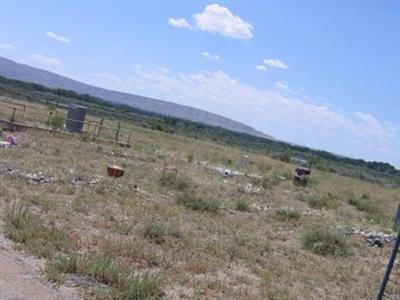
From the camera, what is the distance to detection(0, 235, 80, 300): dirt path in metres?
6.51

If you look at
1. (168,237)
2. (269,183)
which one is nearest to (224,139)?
(269,183)

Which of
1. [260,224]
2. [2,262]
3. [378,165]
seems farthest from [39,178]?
[378,165]

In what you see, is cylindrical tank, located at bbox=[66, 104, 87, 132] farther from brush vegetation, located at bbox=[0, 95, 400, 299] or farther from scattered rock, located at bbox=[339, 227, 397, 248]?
scattered rock, located at bbox=[339, 227, 397, 248]

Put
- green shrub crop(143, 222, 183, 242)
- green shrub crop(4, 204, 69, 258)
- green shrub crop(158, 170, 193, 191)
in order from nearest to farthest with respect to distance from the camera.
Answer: green shrub crop(4, 204, 69, 258), green shrub crop(143, 222, 183, 242), green shrub crop(158, 170, 193, 191)

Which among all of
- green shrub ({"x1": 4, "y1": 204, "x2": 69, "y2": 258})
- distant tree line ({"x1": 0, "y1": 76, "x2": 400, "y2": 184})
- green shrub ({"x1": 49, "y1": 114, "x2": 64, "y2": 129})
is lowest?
distant tree line ({"x1": 0, "y1": 76, "x2": 400, "y2": 184})

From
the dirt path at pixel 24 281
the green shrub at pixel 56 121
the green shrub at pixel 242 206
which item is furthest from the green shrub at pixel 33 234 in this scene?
the green shrub at pixel 56 121

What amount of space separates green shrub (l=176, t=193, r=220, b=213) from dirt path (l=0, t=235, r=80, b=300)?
741 cm

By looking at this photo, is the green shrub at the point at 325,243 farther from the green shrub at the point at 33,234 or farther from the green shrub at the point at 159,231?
the green shrub at the point at 33,234

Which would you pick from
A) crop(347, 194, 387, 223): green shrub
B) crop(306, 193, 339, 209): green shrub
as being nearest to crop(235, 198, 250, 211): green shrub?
crop(306, 193, 339, 209): green shrub

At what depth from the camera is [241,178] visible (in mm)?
26312

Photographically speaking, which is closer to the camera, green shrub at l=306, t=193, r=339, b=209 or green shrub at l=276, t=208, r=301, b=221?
green shrub at l=276, t=208, r=301, b=221

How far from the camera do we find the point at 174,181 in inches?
730

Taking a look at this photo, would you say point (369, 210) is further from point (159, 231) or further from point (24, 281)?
point (24, 281)

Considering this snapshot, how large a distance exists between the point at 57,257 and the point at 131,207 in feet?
16.3
